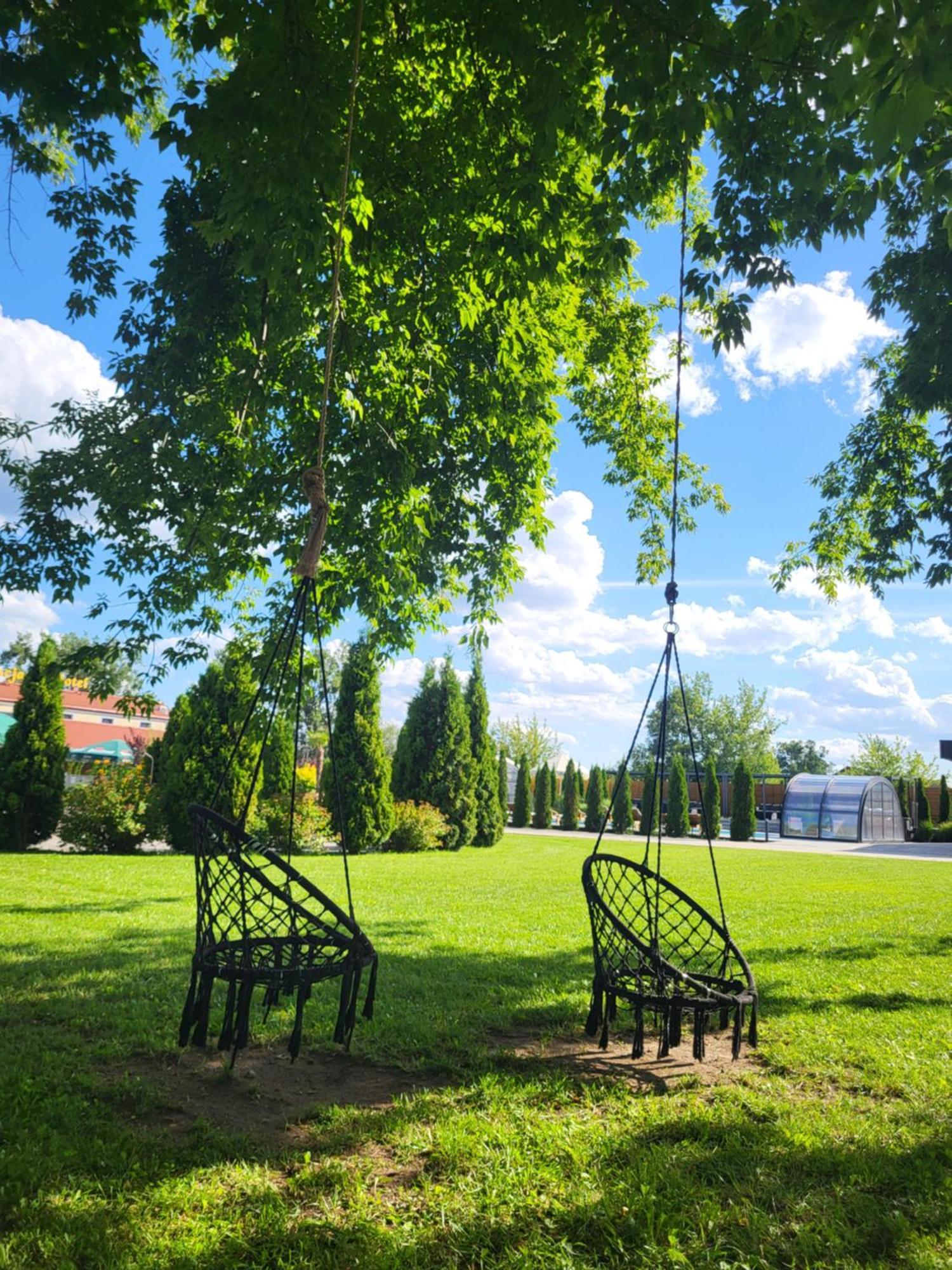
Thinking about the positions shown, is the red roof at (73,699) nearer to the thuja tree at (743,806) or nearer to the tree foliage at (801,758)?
the thuja tree at (743,806)

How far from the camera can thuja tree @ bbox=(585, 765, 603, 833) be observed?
26.4 metres

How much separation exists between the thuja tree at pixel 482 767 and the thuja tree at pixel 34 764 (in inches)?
324

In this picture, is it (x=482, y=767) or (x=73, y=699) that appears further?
(x=73, y=699)

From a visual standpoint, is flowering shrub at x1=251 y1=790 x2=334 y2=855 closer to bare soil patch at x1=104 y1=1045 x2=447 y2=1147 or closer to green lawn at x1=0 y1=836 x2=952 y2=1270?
green lawn at x1=0 y1=836 x2=952 y2=1270

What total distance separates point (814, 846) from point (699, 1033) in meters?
22.4

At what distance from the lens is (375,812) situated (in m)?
15.3

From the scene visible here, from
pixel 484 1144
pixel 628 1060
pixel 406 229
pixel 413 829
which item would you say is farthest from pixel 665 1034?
pixel 413 829

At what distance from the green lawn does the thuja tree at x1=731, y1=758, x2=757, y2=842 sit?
67.7 ft

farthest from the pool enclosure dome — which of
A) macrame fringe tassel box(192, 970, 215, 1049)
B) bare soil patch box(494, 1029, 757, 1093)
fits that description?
macrame fringe tassel box(192, 970, 215, 1049)

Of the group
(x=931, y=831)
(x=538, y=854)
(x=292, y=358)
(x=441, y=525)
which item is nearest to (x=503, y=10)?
(x=292, y=358)

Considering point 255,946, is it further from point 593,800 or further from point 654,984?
point 593,800

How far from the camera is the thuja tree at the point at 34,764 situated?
1298 cm

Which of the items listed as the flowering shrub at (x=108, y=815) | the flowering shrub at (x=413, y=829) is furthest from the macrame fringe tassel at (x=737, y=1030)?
the flowering shrub at (x=413, y=829)

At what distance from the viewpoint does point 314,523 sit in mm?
3574
